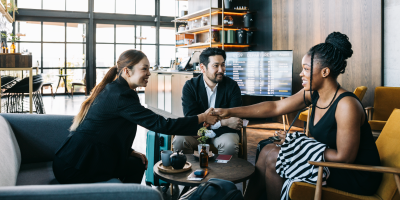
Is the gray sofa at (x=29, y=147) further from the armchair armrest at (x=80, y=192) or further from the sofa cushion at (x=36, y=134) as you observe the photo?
the armchair armrest at (x=80, y=192)

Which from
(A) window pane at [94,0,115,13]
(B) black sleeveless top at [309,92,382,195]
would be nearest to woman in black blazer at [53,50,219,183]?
(B) black sleeveless top at [309,92,382,195]

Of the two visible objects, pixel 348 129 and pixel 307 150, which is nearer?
pixel 348 129

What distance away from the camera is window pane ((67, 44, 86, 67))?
11.0 m

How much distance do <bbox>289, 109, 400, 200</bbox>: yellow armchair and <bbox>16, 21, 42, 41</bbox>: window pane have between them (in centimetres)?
1107

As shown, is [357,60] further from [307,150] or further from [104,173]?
[104,173]

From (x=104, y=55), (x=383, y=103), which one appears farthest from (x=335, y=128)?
(x=104, y=55)

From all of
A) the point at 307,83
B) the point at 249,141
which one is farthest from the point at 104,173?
the point at 249,141

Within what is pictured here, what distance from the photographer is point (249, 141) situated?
4719 millimetres

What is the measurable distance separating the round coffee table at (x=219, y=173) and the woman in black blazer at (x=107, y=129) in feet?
0.84

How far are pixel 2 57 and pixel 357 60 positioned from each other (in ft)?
17.0

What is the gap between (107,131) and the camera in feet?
5.84

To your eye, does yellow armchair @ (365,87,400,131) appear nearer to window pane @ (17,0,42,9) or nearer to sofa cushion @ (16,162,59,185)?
sofa cushion @ (16,162,59,185)

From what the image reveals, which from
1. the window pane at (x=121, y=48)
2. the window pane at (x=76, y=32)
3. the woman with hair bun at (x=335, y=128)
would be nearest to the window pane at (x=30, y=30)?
the window pane at (x=76, y=32)

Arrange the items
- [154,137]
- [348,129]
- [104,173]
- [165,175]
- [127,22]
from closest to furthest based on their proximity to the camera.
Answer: [348,129]
[104,173]
[165,175]
[154,137]
[127,22]
